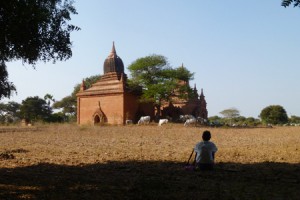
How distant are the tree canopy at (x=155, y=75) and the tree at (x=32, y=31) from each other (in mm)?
28396

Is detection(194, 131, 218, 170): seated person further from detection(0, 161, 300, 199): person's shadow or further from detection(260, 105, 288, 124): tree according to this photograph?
detection(260, 105, 288, 124): tree

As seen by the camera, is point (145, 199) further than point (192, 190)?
No

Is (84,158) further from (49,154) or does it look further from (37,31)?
(37,31)

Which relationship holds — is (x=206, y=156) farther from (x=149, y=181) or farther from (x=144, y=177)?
(x=149, y=181)

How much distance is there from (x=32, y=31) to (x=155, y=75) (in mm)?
31206

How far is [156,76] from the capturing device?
124 ft

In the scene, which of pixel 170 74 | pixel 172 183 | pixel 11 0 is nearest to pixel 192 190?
pixel 172 183

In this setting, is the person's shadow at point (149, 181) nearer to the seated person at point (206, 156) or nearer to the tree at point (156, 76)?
the seated person at point (206, 156)

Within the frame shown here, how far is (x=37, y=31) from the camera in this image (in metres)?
6.88

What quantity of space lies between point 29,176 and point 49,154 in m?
3.94

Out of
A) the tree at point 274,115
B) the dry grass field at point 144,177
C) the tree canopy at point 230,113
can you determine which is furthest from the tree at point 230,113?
the dry grass field at point 144,177

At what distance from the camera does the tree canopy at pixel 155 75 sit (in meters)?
36.4

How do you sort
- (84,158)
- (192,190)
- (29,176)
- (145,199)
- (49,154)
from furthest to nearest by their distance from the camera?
1. (49,154)
2. (84,158)
3. (29,176)
4. (192,190)
5. (145,199)

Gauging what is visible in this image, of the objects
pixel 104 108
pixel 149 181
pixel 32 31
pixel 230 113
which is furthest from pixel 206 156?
pixel 230 113
